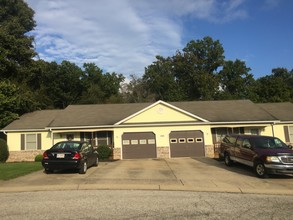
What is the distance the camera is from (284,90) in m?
50.3

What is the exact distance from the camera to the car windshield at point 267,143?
14.2m

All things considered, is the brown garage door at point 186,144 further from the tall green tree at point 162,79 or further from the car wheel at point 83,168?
the tall green tree at point 162,79

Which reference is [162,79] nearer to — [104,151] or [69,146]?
[104,151]

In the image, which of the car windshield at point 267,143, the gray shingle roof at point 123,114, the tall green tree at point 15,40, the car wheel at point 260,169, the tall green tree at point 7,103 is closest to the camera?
the car wheel at point 260,169

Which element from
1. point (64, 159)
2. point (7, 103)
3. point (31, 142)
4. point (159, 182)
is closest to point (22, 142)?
point (31, 142)

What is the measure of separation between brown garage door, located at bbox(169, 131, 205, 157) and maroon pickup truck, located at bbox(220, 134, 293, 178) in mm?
7746

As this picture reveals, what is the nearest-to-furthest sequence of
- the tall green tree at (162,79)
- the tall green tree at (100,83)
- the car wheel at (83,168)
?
the car wheel at (83,168) → the tall green tree at (100,83) → the tall green tree at (162,79)

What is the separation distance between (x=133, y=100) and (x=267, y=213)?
51194mm

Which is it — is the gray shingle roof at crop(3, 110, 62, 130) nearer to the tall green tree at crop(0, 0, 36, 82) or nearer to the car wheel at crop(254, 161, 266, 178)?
the tall green tree at crop(0, 0, 36, 82)

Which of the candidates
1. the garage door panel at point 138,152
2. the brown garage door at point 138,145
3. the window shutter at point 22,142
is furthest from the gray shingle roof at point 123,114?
the garage door panel at point 138,152

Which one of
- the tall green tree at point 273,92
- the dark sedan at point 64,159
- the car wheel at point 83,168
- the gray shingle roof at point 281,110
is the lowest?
the car wheel at point 83,168

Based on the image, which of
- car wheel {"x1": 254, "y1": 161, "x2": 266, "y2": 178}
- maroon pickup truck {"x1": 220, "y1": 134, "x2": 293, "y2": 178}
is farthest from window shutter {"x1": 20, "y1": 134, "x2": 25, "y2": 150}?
car wheel {"x1": 254, "y1": 161, "x2": 266, "y2": 178}

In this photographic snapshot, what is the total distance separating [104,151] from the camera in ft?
78.8

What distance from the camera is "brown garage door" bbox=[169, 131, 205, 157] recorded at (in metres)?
25.0
